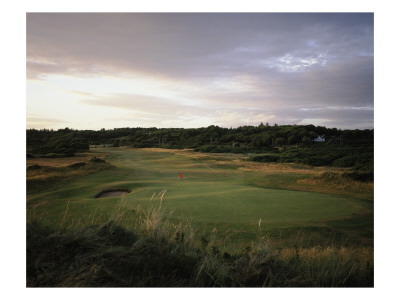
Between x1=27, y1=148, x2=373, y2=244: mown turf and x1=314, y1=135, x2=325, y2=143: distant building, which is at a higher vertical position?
x1=314, y1=135, x2=325, y2=143: distant building

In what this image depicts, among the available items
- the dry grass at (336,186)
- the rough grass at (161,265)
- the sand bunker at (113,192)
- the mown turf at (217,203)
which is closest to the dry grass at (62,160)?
the mown turf at (217,203)

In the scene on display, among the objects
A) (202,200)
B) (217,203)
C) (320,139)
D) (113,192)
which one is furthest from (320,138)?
(113,192)

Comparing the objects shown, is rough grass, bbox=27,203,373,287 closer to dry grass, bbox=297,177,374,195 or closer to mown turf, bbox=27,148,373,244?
mown turf, bbox=27,148,373,244

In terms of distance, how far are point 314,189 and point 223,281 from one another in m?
5.25

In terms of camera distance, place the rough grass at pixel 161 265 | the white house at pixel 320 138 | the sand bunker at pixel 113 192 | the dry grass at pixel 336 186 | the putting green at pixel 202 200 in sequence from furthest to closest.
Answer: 1. the white house at pixel 320 138
2. the sand bunker at pixel 113 192
3. the dry grass at pixel 336 186
4. the putting green at pixel 202 200
5. the rough grass at pixel 161 265

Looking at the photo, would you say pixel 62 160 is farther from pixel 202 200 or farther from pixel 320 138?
pixel 320 138

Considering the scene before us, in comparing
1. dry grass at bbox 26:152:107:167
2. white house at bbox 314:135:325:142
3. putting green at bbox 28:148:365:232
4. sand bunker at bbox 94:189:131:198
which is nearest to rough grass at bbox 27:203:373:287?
putting green at bbox 28:148:365:232

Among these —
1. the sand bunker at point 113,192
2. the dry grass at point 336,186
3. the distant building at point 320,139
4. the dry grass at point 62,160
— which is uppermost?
the distant building at point 320,139

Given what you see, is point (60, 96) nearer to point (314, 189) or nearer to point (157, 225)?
point (157, 225)

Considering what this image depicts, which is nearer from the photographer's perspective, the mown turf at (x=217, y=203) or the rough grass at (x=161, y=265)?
the rough grass at (x=161, y=265)

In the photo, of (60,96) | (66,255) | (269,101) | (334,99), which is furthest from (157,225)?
(334,99)

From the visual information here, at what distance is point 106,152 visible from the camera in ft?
21.3

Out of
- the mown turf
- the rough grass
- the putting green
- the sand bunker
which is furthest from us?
the sand bunker

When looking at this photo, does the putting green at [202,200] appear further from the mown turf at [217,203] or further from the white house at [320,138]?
the white house at [320,138]
